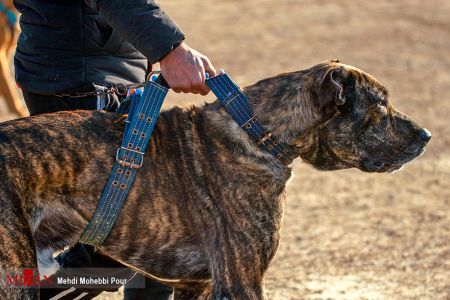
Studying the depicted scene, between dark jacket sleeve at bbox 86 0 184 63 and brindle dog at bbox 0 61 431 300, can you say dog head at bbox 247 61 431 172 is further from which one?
dark jacket sleeve at bbox 86 0 184 63

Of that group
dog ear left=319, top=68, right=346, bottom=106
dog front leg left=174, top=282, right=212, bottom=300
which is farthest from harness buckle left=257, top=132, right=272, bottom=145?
dog front leg left=174, top=282, right=212, bottom=300

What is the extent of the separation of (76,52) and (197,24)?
40.8ft

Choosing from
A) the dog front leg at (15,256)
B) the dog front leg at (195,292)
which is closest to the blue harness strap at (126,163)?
the dog front leg at (15,256)

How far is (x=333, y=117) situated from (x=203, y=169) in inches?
23.6

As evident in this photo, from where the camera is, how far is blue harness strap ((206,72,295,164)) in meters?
3.88

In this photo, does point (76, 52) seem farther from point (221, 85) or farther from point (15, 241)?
point (15, 241)

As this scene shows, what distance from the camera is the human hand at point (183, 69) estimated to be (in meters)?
3.74

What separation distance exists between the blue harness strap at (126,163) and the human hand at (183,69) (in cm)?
10

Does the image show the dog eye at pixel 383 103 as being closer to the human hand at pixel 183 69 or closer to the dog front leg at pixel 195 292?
the human hand at pixel 183 69

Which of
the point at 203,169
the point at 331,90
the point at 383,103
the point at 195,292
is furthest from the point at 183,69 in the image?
the point at 195,292

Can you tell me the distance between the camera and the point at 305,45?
1460 cm

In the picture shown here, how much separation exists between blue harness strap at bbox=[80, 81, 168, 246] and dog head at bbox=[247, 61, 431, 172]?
0.46 metres

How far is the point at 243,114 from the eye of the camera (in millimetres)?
3885

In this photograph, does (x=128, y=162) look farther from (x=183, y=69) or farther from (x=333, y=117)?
(x=333, y=117)
